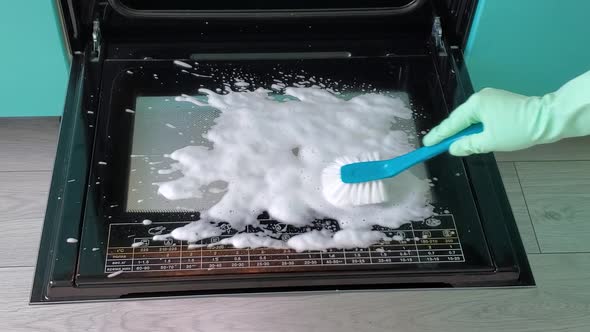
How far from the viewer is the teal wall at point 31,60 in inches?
38.6

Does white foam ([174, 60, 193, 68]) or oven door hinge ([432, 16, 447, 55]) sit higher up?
oven door hinge ([432, 16, 447, 55])

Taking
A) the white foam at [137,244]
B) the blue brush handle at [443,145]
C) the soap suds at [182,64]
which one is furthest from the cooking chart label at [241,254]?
the soap suds at [182,64]

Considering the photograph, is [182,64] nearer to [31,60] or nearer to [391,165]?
[31,60]

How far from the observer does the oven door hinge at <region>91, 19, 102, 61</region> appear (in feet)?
3.37

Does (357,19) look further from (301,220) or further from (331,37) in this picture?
(301,220)

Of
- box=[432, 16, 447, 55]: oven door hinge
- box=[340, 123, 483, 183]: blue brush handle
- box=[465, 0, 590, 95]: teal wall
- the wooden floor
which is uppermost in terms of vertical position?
box=[432, 16, 447, 55]: oven door hinge

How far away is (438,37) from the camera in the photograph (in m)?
1.07

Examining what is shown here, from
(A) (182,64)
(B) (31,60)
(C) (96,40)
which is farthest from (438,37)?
(B) (31,60)

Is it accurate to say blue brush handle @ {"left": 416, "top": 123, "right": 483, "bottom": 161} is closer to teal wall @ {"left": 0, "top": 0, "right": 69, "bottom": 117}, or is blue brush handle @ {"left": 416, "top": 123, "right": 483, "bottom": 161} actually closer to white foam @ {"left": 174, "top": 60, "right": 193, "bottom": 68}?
white foam @ {"left": 174, "top": 60, "right": 193, "bottom": 68}

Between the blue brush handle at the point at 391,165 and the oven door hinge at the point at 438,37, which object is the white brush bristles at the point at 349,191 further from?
the oven door hinge at the point at 438,37

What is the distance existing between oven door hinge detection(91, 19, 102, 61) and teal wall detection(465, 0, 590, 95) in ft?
1.85

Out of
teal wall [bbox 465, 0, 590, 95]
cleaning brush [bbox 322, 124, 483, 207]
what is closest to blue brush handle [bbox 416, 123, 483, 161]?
cleaning brush [bbox 322, 124, 483, 207]

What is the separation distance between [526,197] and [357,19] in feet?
1.56

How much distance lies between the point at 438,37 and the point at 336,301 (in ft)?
1.46
